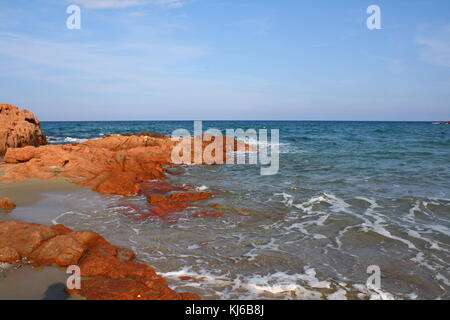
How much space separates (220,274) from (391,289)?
2152mm

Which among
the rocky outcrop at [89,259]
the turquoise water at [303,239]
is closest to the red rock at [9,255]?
the rocky outcrop at [89,259]

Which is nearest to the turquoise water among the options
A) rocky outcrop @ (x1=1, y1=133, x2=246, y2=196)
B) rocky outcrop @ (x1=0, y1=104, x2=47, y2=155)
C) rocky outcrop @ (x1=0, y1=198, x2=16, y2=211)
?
rocky outcrop @ (x1=1, y1=133, x2=246, y2=196)

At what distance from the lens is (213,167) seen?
1521cm

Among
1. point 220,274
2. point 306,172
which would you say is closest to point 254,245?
point 220,274

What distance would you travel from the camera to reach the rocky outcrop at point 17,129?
15242 mm

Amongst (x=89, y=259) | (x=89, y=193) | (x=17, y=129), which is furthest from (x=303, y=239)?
(x=17, y=129)

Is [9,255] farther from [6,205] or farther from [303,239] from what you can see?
[303,239]

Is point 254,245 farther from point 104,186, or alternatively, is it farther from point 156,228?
point 104,186

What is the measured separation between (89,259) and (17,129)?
14657 mm

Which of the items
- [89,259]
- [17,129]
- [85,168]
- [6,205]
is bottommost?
[89,259]

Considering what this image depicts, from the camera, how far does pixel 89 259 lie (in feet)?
13.8

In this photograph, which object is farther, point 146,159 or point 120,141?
point 120,141

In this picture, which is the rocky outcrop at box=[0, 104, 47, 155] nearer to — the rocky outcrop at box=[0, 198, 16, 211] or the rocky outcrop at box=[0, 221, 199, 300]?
the rocky outcrop at box=[0, 198, 16, 211]

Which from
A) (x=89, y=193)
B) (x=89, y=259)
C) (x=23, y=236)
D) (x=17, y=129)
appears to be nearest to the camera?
(x=89, y=259)
